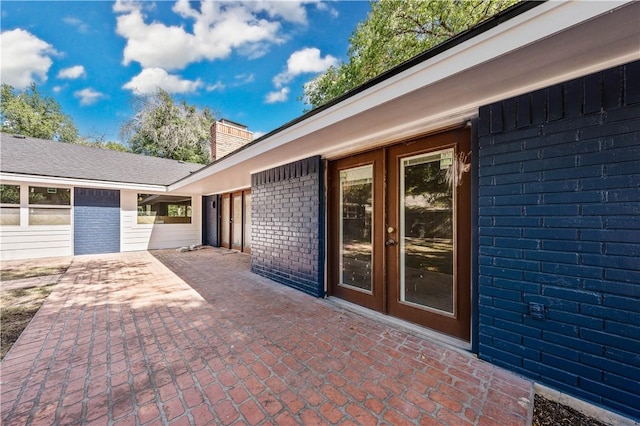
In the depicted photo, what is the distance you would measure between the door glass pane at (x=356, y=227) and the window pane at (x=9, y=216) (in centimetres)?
986

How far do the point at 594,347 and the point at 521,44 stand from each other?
2.09m

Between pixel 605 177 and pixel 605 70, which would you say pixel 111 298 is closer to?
pixel 605 177

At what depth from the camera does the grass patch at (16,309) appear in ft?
8.43

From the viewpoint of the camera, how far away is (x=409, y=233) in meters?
2.92

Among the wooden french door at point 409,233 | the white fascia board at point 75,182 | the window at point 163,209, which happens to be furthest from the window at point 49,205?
the wooden french door at point 409,233

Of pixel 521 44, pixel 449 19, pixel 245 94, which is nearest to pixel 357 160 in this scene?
pixel 521 44

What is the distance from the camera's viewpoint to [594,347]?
1.67m

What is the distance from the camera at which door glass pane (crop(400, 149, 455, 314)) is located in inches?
103

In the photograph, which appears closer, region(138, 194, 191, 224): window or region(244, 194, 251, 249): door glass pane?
region(244, 194, 251, 249): door glass pane

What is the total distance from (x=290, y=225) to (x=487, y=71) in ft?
11.5

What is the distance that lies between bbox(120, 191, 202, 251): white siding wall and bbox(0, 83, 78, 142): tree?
64.2 ft

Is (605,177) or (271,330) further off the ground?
(605,177)

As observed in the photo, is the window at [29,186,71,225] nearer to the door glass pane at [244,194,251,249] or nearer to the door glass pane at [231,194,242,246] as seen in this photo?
the door glass pane at [231,194,242,246]

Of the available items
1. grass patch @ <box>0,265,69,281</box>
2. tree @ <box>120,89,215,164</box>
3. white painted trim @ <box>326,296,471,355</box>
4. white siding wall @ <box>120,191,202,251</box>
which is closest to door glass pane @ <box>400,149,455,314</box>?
white painted trim @ <box>326,296,471,355</box>
